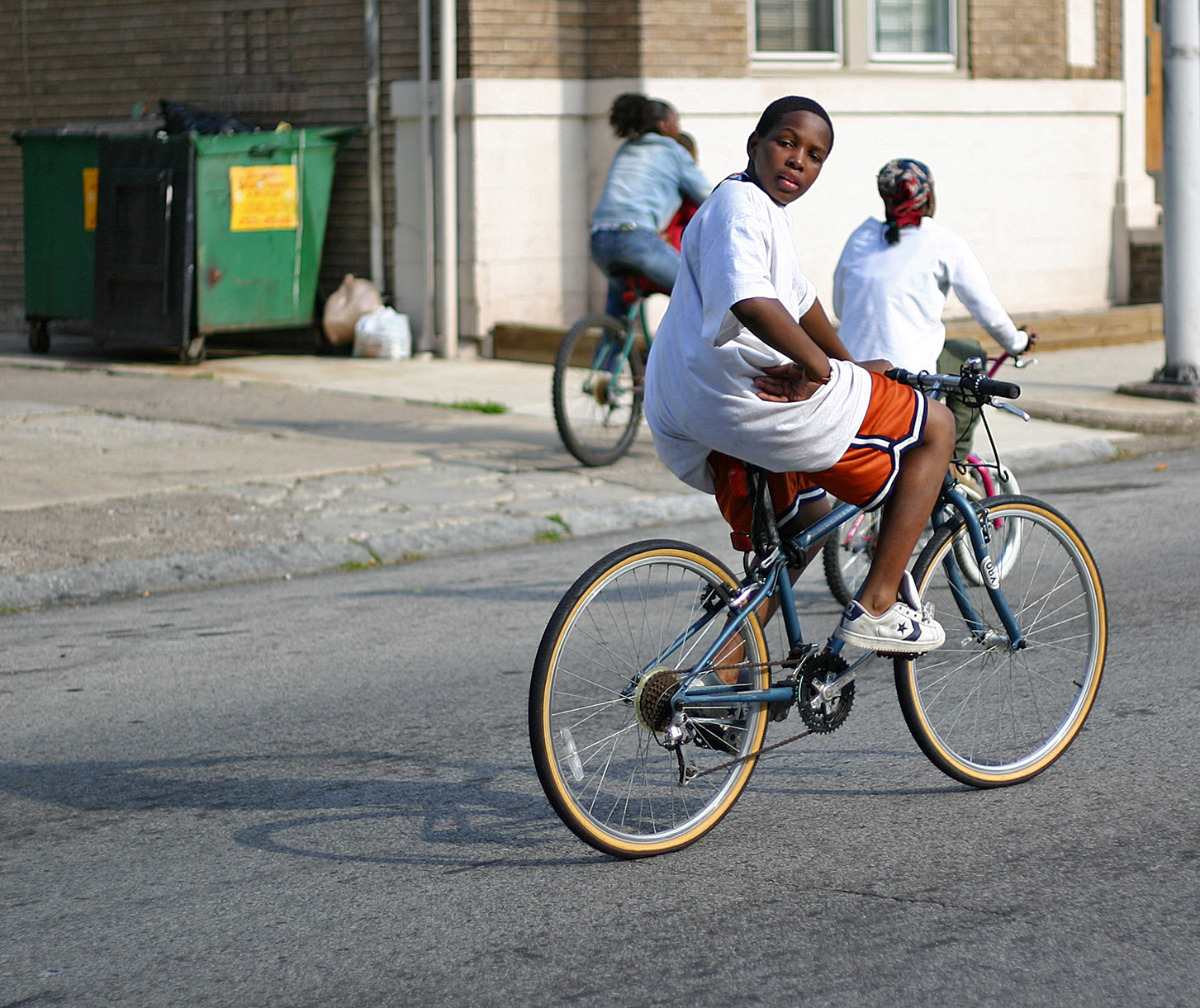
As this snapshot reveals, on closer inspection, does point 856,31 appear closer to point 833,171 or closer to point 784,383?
point 833,171

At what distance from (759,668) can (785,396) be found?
71 centimetres

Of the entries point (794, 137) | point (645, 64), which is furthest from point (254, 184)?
point (794, 137)

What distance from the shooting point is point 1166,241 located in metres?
12.1

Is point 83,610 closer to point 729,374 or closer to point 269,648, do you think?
point 269,648

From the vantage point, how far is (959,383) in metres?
4.47

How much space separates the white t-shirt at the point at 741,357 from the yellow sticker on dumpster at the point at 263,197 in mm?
9847

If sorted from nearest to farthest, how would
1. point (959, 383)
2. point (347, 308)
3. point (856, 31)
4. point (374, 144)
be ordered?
1. point (959, 383)
2. point (347, 308)
3. point (374, 144)
4. point (856, 31)

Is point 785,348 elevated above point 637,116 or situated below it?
below

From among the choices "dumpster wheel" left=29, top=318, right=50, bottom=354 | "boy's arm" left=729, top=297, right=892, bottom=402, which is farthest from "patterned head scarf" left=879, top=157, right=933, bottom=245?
"dumpster wheel" left=29, top=318, right=50, bottom=354

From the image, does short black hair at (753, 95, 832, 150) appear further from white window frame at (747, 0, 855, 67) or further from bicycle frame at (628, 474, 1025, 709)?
white window frame at (747, 0, 855, 67)

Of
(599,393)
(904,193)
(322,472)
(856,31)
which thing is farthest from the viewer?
(856,31)

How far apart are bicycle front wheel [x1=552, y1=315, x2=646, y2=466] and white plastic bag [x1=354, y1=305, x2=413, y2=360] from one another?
4290mm

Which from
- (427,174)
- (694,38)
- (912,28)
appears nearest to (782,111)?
(427,174)

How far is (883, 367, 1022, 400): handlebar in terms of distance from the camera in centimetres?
438
